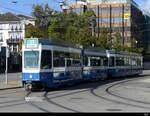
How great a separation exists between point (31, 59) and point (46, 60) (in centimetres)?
92

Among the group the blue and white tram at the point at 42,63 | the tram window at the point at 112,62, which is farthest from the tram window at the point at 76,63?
the tram window at the point at 112,62

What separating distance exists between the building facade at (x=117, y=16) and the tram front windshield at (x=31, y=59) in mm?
97942

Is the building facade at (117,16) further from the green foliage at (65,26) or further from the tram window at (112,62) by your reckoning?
the tram window at (112,62)

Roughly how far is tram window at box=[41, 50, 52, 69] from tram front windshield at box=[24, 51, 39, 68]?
0.37 m

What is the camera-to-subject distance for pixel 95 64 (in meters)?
37.2

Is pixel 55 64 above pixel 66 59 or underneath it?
underneath

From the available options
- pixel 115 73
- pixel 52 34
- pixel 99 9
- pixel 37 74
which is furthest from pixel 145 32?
pixel 37 74

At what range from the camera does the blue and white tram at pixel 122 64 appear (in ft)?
144

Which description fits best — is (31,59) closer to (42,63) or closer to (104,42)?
(42,63)

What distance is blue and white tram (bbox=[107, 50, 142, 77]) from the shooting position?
144ft

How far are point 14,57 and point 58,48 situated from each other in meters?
59.4

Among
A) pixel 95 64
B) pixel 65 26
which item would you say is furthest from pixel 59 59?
pixel 65 26

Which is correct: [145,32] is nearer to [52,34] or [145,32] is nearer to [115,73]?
[52,34]

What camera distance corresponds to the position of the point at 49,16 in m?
71.4
